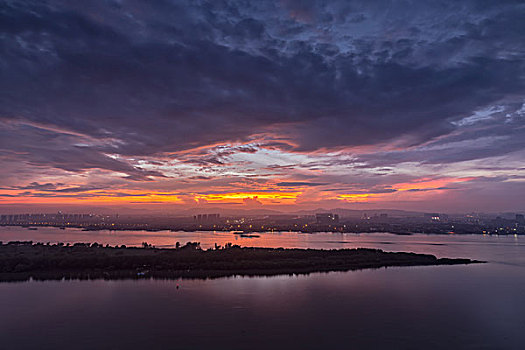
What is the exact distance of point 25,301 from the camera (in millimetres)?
20141

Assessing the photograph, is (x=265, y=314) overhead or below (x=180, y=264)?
below

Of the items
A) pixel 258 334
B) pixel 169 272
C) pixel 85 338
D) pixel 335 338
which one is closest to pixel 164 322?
pixel 85 338

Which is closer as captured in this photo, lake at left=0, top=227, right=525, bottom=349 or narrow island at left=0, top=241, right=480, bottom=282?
lake at left=0, top=227, right=525, bottom=349

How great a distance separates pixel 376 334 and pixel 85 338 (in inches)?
506

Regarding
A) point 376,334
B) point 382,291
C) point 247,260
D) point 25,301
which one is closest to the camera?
point 376,334

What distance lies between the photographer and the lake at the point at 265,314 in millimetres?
14422

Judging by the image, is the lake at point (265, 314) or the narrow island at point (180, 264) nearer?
the lake at point (265, 314)

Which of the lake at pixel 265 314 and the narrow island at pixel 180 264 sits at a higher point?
the narrow island at pixel 180 264

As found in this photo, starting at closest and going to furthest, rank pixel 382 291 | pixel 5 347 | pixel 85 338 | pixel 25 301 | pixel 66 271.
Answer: pixel 5 347 < pixel 85 338 < pixel 25 301 < pixel 382 291 < pixel 66 271

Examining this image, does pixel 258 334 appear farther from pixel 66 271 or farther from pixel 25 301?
pixel 66 271

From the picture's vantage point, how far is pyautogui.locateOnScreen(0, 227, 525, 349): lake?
1442 centimetres

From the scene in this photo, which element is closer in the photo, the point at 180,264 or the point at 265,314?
the point at 265,314

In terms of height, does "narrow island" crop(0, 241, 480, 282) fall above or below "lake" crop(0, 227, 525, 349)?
above

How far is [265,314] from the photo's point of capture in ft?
60.0
